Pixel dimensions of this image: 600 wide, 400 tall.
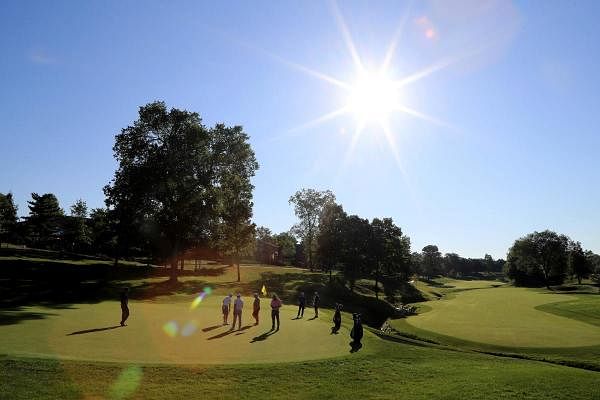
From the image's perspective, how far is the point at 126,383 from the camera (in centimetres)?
1534

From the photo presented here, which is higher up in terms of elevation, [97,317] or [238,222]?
[238,222]

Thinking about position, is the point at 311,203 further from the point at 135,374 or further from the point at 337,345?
the point at 135,374

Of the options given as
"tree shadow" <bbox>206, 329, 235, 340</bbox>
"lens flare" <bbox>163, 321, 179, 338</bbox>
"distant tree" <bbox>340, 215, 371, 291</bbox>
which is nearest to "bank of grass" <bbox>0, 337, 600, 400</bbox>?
"tree shadow" <bbox>206, 329, 235, 340</bbox>

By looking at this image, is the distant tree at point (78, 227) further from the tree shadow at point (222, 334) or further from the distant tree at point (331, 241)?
the tree shadow at point (222, 334)

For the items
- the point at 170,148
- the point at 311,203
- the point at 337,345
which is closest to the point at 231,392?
the point at 337,345

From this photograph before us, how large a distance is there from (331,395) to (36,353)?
11.5 metres

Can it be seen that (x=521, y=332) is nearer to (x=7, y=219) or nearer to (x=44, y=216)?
(x=44, y=216)

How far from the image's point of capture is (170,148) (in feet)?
187

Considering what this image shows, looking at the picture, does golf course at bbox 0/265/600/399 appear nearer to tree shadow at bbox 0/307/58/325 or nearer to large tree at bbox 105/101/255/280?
tree shadow at bbox 0/307/58/325

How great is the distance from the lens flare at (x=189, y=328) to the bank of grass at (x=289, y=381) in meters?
8.01

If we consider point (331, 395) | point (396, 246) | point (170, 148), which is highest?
point (170, 148)

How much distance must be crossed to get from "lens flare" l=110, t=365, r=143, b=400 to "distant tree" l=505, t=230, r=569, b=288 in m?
147

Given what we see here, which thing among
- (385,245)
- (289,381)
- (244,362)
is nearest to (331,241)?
(385,245)

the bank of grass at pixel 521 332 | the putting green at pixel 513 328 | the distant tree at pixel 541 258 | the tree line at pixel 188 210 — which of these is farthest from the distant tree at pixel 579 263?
the putting green at pixel 513 328
